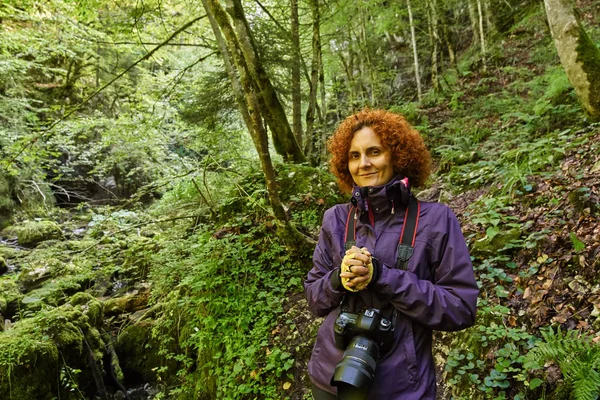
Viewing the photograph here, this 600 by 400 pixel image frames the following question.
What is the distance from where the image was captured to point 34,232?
11633 mm

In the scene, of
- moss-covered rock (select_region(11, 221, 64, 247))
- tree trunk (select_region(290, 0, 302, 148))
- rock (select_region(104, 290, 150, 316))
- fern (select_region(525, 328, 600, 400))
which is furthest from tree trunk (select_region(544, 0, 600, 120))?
moss-covered rock (select_region(11, 221, 64, 247))

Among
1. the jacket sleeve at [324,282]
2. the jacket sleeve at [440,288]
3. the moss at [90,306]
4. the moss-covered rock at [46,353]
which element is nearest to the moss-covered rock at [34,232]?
the moss at [90,306]

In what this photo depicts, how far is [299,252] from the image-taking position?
4.64 m

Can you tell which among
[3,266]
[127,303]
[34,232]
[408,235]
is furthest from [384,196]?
[34,232]

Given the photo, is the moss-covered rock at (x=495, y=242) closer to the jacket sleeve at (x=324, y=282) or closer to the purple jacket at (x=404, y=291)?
the purple jacket at (x=404, y=291)

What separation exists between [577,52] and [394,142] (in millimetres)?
4914

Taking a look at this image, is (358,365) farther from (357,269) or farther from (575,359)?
(575,359)

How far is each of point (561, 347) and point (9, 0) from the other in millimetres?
9619

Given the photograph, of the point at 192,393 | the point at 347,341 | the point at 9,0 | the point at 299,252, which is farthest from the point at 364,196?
the point at 9,0

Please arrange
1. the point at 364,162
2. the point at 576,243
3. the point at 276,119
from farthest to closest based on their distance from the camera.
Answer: the point at 276,119
the point at 576,243
the point at 364,162

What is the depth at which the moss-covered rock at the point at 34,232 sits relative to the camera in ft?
38.1

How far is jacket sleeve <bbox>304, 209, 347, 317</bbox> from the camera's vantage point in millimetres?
1668

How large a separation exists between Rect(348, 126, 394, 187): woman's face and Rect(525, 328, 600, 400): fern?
5.50 feet

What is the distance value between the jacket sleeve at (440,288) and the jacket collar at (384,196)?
0.68ft
